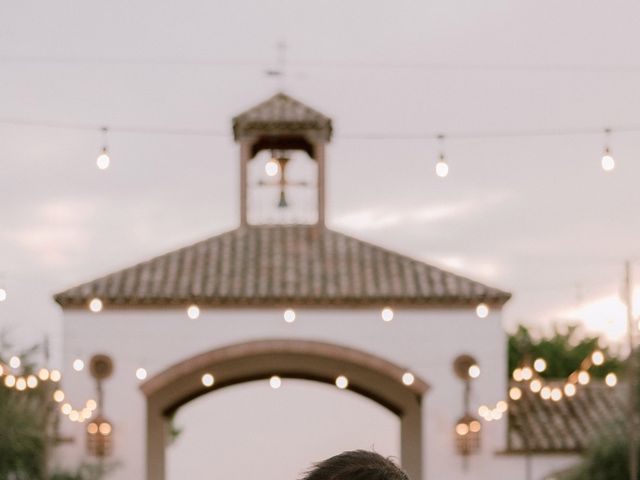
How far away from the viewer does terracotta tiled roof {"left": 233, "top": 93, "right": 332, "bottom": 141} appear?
23.6 metres

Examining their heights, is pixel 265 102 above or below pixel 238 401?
above

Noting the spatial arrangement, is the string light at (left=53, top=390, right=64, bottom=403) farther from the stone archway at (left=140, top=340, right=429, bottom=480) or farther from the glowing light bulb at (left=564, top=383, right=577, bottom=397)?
the glowing light bulb at (left=564, top=383, right=577, bottom=397)

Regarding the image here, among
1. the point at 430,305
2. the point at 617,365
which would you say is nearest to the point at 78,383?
the point at 430,305

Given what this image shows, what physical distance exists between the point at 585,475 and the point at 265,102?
27.0 feet

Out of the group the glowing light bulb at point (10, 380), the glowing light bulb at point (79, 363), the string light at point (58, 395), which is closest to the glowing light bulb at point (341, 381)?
the glowing light bulb at point (79, 363)

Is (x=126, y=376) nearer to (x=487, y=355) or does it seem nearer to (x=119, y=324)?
(x=119, y=324)

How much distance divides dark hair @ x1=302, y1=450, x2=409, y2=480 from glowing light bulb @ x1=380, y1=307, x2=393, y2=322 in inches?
833

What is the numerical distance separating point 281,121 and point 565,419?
23.2 ft

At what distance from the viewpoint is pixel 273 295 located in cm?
2258

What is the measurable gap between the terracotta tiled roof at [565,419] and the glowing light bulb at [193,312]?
544 centimetres

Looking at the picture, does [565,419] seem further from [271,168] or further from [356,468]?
[356,468]

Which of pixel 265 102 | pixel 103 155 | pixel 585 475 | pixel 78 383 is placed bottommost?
pixel 585 475

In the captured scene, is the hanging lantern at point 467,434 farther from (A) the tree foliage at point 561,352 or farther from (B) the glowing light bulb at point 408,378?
(A) the tree foliage at point 561,352

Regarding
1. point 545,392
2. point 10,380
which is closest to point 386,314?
point 545,392
